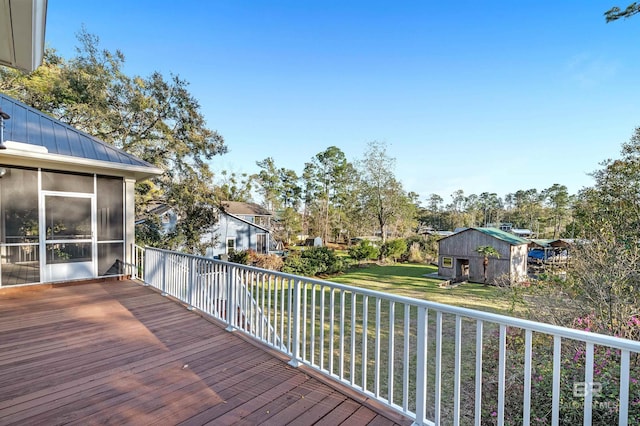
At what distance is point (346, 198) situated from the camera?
101ft

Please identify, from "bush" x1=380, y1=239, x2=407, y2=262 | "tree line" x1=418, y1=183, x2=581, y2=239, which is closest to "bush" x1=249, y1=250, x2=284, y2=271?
"bush" x1=380, y1=239, x2=407, y2=262

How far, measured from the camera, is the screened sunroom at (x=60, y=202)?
5.21 meters

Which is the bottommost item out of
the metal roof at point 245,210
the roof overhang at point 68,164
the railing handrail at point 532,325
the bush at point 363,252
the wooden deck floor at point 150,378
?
the bush at point 363,252

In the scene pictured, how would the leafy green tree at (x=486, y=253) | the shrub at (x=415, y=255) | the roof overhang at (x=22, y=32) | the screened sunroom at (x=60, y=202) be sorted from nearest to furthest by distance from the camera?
the roof overhang at (x=22, y=32), the screened sunroom at (x=60, y=202), the leafy green tree at (x=486, y=253), the shrub at (x=415, y=255)

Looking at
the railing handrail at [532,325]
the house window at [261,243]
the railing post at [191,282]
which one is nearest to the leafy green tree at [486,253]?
the house window at [261,243]

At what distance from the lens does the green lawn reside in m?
11.3

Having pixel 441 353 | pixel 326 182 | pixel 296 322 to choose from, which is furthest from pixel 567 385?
pixel 326 182

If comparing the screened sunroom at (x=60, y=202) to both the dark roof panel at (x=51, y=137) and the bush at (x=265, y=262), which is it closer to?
the dark roof panel at (x=51, y=137)

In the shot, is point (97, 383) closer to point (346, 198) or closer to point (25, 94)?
point (25, 94)

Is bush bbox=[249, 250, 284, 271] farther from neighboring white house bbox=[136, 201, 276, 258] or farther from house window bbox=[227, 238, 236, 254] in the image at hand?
house window bbox=[227, 238, 236, 254]

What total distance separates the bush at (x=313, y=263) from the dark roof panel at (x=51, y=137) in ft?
32.6

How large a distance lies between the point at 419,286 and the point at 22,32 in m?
15.4

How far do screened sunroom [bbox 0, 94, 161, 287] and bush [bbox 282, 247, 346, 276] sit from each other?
927 centimetres

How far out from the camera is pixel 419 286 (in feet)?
48.2
